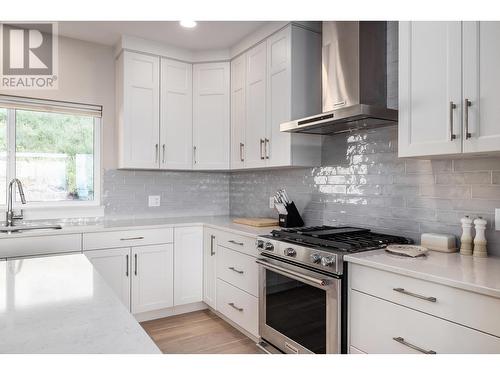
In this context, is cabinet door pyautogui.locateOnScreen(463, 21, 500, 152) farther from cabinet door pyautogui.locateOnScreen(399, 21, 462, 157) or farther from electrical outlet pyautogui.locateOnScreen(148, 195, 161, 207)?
electrical outlet pyautogui.locateOnScreen(148, 195, 161, 207)

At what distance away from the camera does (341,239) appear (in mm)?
2213

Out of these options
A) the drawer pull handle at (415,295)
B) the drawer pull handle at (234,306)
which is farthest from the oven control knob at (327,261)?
the drawer pull handle at (234,306)

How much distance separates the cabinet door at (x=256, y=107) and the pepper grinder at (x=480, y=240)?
67.6 inches

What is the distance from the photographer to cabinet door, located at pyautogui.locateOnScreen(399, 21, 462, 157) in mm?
1732

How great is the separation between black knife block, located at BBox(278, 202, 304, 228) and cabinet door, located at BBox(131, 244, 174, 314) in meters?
1.09

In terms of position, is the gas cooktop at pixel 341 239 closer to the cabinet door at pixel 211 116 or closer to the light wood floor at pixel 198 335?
the light wood floor at pixel 198 335

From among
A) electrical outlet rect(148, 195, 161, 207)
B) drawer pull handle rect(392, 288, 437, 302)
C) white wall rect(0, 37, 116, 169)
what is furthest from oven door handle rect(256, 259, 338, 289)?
white wall rect(0, 37, 116, 169)

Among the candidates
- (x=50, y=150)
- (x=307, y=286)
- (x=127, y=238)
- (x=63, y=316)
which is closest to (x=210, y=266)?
(x=127, y=238)

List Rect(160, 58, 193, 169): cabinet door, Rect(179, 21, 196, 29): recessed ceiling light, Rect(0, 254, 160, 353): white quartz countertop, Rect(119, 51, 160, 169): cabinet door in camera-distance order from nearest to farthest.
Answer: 1. Rect(0, 254, 160, 353): white quartz countertop
2. Rect(179, 21, 196, 29): recessed ceiling light
3. Rect(119, 51, 160, 169): cabinet door
4. Rect(160, 58, 193, 169): cabinet door

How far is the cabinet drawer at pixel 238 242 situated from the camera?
8.98ft

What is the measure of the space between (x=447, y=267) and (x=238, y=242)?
161cm

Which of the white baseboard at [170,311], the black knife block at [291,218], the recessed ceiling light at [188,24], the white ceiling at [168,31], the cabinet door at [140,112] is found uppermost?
the white ceiling at [168,31]

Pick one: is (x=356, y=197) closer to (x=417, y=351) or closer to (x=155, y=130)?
(x=417, y=351)
